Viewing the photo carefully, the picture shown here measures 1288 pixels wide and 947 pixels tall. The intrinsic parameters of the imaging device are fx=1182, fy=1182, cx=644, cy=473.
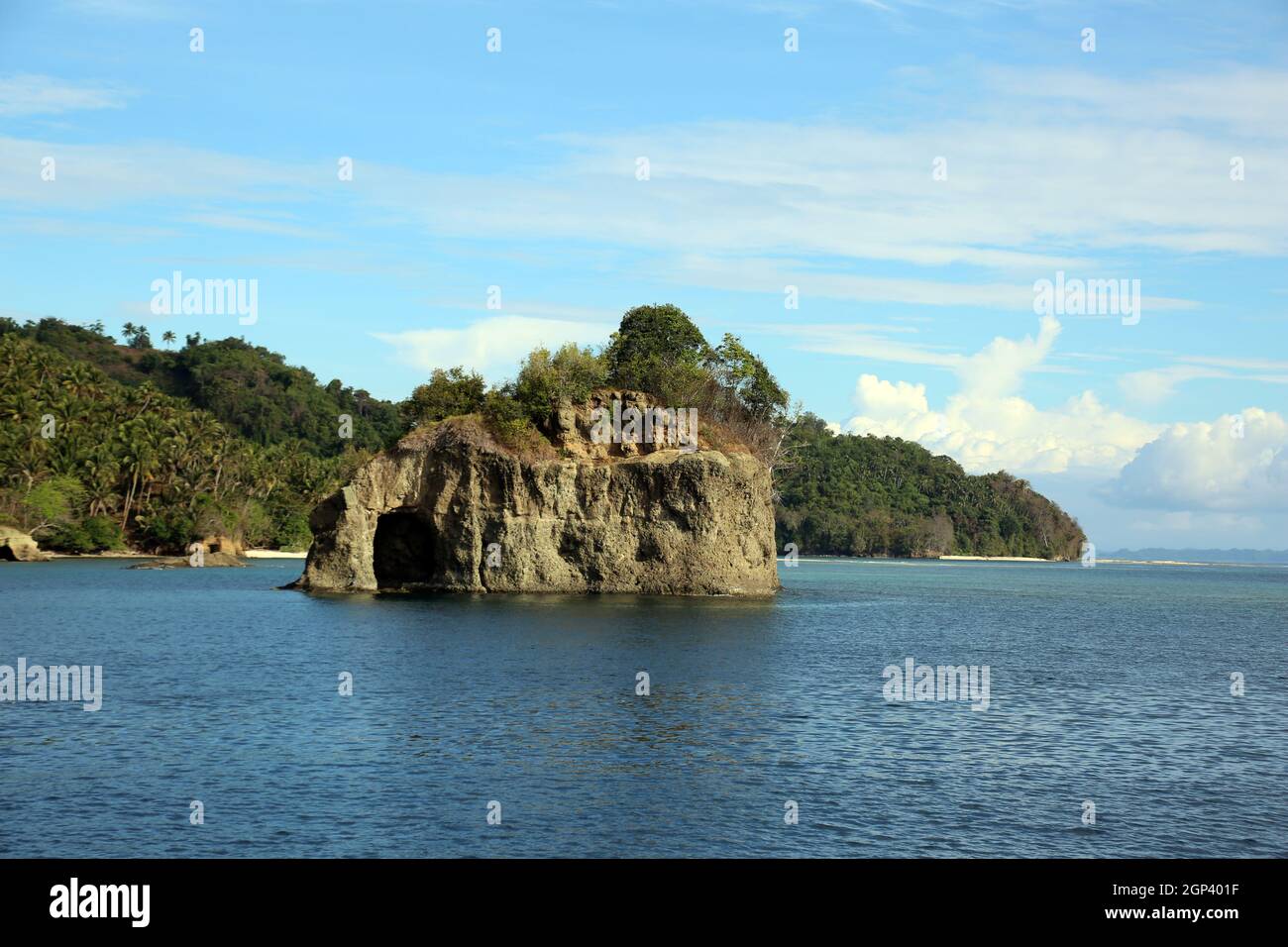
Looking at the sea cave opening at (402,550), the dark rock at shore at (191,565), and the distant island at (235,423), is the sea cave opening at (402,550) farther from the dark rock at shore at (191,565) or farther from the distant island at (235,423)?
the dark rock at shore at (191,565)

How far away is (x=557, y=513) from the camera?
66.4 m

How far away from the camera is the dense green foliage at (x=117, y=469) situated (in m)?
121

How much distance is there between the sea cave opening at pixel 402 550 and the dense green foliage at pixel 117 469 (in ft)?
146

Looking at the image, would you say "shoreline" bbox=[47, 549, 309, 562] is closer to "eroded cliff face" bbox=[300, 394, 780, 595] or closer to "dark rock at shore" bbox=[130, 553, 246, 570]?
"dark rock at shore" bbox=[130, 553, 246, 570]

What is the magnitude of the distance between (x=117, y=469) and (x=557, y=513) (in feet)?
262

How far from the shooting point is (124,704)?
30.0 m

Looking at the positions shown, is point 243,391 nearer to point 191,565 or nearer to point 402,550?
point 191,565

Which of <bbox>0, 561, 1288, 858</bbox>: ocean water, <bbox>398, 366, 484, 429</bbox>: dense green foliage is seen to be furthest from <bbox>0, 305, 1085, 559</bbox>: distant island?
<bbox>0, 561, 1288, 858</bbox>: ocean water

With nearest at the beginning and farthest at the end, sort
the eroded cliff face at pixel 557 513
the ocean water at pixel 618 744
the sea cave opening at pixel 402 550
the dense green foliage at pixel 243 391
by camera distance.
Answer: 1. the ocean water at pixel 618 744
2. the eroded cliff face at pixel 557 513
3. the sea cave opening at pixel 402 550
4. the dense green foliage at pixel 243 391

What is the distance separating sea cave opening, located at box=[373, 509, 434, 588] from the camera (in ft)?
243

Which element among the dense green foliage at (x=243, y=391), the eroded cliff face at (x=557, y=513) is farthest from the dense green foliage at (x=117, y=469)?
the eroded cliff face at (x=557, y=513)
